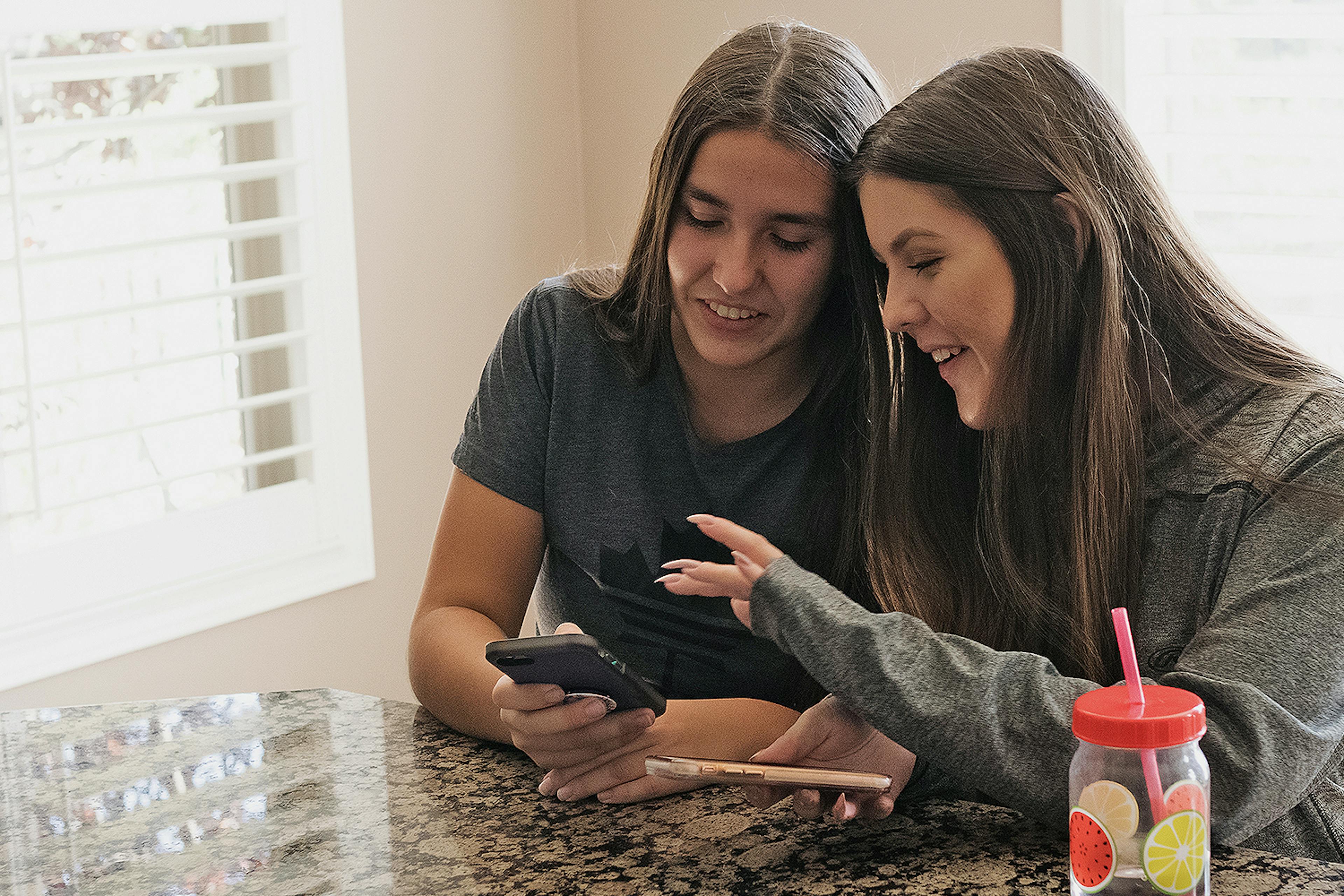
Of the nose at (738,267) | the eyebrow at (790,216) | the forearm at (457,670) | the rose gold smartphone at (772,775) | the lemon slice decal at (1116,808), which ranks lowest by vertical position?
the forearm at (457,670)

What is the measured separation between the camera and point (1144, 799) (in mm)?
810

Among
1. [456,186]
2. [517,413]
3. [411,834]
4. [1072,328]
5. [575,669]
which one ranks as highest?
[456,186]

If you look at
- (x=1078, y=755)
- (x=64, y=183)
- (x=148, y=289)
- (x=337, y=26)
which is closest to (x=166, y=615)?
(x=148, y=289)

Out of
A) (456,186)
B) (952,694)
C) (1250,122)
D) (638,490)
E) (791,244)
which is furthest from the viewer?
(456,186)

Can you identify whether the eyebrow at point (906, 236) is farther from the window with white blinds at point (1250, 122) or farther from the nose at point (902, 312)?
the window with white blinds at point (1250, 122)

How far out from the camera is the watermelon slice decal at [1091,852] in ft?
2.66

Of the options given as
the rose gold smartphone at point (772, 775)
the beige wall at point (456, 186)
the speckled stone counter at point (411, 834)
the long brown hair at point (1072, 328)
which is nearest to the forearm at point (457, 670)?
the speckled stone counter at point (411, 834)

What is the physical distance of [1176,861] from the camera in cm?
80

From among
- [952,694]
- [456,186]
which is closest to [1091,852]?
[952,694]

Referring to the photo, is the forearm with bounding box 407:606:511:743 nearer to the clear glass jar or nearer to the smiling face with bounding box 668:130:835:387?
the smiling face with bounding box 668:130:835:387

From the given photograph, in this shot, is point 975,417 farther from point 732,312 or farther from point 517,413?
point 517,413

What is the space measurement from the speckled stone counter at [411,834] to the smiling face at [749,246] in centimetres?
56

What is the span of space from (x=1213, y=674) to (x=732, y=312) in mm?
701

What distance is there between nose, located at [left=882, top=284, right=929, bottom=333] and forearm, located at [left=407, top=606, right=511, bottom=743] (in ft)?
1.80
